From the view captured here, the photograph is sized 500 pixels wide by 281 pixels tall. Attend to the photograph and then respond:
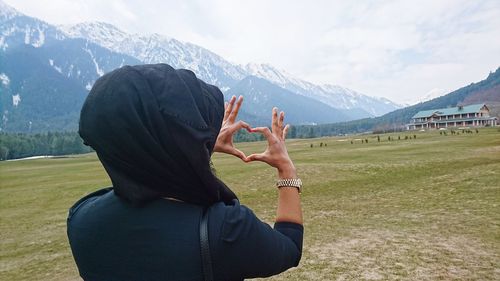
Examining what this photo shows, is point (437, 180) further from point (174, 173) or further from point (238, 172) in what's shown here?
point (174, 173)

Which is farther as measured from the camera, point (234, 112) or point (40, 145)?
point (40, 145)

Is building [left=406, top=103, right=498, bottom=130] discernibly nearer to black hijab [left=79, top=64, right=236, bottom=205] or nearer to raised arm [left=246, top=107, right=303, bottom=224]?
raised arm [left=246, top=107, right=303, bottom=224]

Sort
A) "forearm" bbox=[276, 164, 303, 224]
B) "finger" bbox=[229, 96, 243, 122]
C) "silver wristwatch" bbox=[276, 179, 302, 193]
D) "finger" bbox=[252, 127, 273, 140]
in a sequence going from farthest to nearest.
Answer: "finger" bbox=[229, 96, 243, 122]
"finger" bbox=[252, 127, 273, 140]
"silver wristwatch" bbox=[276, 179, 302, 193]
"forearm" bbox=[276, 164, 303, 224]

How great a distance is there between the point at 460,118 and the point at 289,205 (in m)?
140

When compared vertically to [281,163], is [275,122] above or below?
above

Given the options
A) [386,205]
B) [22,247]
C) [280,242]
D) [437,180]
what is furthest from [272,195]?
[280,242]

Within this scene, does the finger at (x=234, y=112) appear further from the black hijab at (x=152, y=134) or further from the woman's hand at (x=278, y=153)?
the black hijab at (x=152, y=134)

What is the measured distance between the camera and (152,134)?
5.64ft

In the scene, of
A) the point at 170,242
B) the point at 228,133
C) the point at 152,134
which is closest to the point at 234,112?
the point at 228,133

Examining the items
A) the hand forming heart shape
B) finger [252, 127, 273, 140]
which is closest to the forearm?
the hand forming heart shape

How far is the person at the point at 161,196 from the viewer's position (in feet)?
5.57

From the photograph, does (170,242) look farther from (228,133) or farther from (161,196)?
(228,133)

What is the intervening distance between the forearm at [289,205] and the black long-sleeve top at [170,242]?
7.0 inches

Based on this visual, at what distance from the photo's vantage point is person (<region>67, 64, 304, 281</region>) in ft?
5.57
